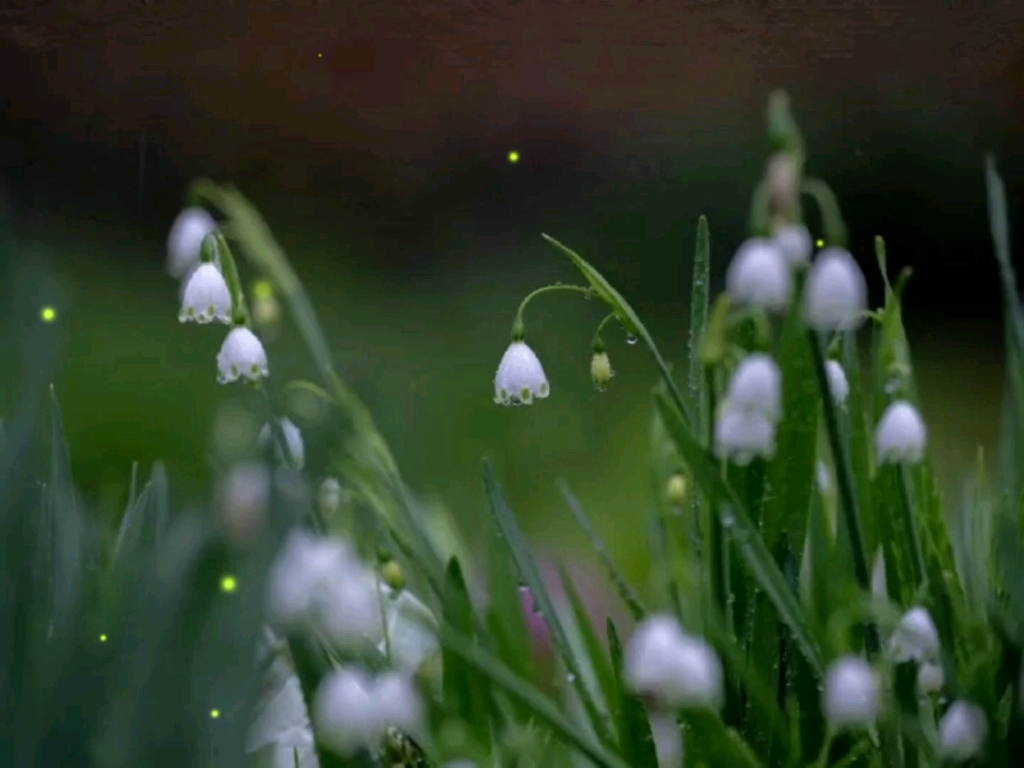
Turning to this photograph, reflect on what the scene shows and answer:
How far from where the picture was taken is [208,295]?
0.57 meters

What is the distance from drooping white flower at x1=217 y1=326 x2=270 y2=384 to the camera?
1.74ft

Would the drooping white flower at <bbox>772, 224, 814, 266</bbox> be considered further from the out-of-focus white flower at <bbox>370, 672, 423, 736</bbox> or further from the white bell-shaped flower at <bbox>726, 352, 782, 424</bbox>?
the out-of-focus white flower at <bbox>370, 672, 423, 736</bbox>

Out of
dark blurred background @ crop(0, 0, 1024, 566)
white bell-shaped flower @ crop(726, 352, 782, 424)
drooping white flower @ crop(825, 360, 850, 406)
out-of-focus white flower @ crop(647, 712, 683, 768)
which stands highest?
dark blurred background @ crop(0, 0, 1024, 566)

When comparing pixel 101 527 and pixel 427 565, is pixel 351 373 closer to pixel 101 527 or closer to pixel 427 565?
pixel 427 565

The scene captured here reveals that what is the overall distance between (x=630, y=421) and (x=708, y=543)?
4.45 feet

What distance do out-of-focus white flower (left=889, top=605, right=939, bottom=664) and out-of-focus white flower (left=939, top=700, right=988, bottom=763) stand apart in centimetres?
2

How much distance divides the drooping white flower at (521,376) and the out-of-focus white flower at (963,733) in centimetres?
22

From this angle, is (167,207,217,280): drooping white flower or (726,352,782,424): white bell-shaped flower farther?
(167,207,217,280): drooping white flower

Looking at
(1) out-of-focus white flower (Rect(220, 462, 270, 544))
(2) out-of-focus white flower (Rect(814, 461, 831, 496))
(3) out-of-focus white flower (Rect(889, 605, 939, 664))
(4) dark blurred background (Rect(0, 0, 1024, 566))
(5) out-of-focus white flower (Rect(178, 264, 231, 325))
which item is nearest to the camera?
(1) out-of-focus white flower (Rect(220, 462, 270, 544))

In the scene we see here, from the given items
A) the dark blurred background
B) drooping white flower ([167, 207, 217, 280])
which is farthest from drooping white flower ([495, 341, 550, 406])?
the dark blurred background

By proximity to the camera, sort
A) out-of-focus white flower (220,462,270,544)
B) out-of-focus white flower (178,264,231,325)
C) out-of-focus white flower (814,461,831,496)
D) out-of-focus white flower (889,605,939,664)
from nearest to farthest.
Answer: out-of-focus white flower (220,462,270,544) → out-of-focus white flower (889,605,939,664) → out-of-focus white flower (178,264,231,325) → out-of-focus white flower (814,461,831,496)

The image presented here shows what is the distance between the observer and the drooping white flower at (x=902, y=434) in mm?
461

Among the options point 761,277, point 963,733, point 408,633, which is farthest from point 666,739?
point 761,277

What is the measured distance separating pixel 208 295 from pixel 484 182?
1.77 metres
